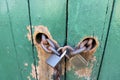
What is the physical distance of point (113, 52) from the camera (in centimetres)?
83

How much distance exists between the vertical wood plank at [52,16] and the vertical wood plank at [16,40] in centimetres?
4

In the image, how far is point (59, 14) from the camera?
2.45 feet

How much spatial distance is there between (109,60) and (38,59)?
30 cm

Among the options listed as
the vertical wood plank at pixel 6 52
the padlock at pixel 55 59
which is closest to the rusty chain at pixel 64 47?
the padlock at pixel 55 59

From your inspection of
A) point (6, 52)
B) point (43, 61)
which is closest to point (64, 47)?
point (43, 61)

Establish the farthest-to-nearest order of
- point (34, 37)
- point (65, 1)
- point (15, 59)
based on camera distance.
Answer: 1. point (15, 59)
2. point (34, 37)
3. point (65, 1)

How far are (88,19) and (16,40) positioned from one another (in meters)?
0.32

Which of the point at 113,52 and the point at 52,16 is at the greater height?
the point at 52,16

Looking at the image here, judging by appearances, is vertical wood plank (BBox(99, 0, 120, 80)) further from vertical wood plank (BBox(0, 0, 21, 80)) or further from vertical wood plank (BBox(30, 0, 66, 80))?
vertical wood plank (BBox(0, 0, 21, 80))

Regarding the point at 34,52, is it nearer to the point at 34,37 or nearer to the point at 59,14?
the point at 34,37

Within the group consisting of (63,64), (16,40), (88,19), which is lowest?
(63,64)

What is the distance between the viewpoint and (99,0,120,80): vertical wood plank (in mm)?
740

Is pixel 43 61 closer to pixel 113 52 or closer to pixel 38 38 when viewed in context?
pixel 38 38

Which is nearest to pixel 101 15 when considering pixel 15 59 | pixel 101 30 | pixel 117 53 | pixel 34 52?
pixel 101 30
